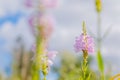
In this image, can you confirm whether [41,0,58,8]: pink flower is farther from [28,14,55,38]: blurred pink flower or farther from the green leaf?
the green leaf

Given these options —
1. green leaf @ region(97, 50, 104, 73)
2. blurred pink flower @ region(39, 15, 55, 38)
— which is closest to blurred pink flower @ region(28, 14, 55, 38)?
blurred pink flower @ region(39, 15, 55, 38)

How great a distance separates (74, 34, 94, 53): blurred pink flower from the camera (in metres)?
1.62

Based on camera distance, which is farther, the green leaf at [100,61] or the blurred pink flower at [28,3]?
the green leaf at [100,61]

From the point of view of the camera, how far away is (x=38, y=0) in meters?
0.81

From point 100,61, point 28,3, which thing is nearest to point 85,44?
point 100,61

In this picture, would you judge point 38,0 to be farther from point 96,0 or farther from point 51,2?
point 96,0

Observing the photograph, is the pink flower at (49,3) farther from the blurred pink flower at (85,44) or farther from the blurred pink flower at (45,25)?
the blurred pink flower at (85,44)

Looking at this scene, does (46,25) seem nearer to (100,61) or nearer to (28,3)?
(28,3)

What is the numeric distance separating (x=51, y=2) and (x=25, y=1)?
0.09 meters

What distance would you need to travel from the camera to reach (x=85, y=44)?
5.36ft

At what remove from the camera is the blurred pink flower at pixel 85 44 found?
1.62m

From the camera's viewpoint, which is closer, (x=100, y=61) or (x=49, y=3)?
(x=49, y=3)

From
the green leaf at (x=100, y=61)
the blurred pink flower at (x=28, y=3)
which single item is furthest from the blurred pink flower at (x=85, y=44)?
the blurred pink flower at (x=28, y=3)

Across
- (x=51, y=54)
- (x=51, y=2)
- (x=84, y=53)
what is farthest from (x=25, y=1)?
(x=84, y=53)
